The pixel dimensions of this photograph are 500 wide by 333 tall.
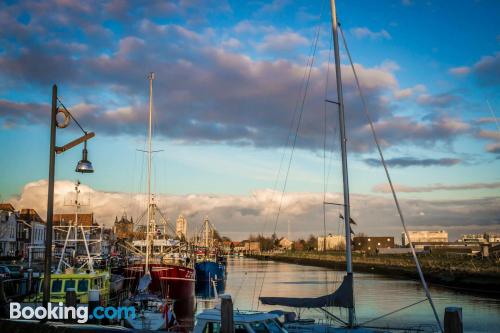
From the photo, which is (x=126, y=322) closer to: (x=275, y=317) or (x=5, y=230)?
(x=275, y=317)

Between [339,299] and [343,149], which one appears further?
[343,149]

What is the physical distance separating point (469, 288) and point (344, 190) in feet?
174

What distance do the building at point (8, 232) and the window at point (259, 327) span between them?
7625cm

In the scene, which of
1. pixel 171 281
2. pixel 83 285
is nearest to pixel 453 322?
pixel 83 285

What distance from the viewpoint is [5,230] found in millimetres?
85062

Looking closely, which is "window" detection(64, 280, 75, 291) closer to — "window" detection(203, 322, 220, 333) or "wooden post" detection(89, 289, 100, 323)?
"wooden post" detection(89, 289, 100, 323)

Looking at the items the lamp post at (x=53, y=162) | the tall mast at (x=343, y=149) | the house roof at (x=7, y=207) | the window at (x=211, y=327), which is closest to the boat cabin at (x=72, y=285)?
the lamp post at (x=53, y=162)

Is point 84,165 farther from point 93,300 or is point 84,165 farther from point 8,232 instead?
point 8,232

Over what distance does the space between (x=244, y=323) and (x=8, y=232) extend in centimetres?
8093

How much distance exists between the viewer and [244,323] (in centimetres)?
1738

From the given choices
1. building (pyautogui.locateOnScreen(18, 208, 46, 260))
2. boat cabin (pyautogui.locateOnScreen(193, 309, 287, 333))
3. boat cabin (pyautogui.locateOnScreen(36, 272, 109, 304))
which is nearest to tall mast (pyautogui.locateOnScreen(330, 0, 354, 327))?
boat cabin (pyautogui.locateOnScreen(193, 309, 287, 333))

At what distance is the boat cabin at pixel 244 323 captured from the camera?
57.2ft

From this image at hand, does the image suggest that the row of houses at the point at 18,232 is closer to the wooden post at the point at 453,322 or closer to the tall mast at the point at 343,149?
the tall mast at the point at 343,149

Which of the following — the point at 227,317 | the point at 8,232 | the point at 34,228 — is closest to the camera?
the point at 227,317
